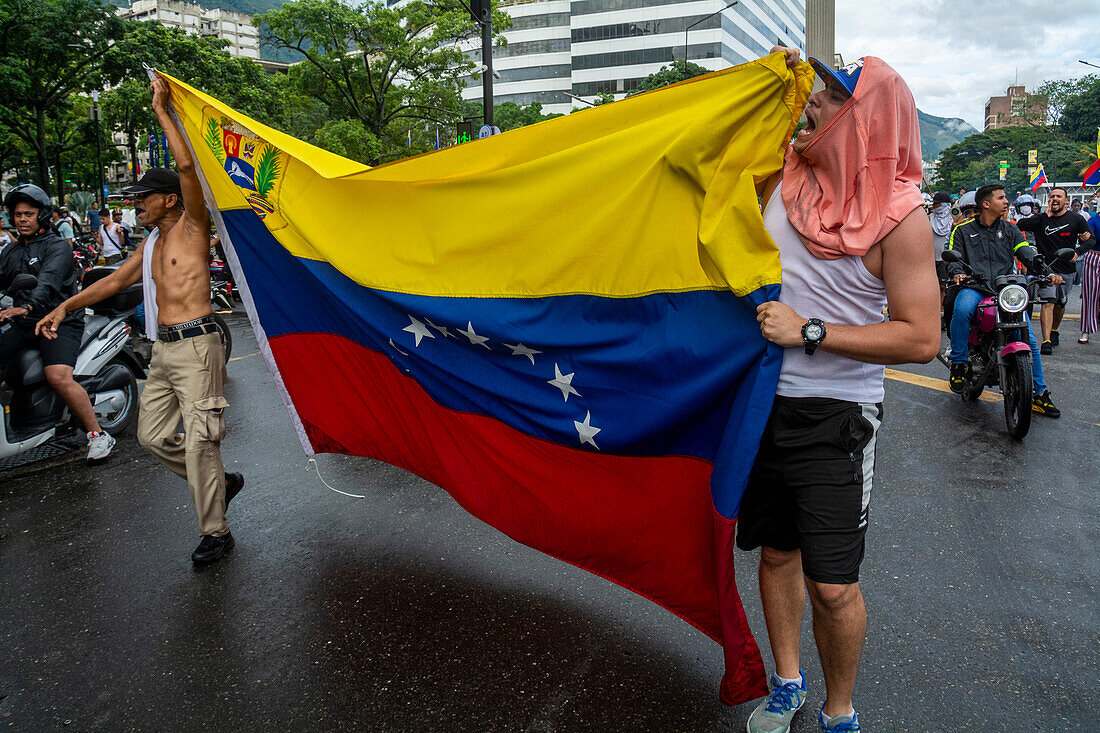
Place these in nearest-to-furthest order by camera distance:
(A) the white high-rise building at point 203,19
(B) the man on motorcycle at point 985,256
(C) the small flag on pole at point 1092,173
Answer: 1. (B) the man on motorcycle at point 985,256
2. (C) the small flag on pole at point 1092,173
3. (A) the white high-rise building at point 203,19

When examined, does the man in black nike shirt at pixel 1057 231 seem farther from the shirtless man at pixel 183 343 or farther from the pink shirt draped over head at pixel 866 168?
the shirtless man at pixel 183 343

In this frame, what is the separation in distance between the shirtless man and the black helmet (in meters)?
1.78

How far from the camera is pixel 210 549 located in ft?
12.3

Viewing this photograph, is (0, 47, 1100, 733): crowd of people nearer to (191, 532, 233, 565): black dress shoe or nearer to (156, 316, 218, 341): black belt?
(191, 532, 233, 565): black dress shoe

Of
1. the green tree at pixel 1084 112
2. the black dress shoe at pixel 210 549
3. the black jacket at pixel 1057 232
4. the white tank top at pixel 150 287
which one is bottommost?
the black dress shoe at pixel 210 549

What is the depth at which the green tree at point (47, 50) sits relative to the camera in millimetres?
24719

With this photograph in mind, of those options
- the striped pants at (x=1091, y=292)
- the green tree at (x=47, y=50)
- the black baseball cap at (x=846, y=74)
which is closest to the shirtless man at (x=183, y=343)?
the black baseball cap at (x=846, y=74)

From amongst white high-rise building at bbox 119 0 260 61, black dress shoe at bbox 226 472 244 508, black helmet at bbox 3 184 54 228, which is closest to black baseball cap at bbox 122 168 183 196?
black dress shoe at bbox 226 472 244 508

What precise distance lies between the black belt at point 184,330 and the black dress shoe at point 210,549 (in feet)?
3.48

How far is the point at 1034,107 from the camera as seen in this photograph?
254 ft

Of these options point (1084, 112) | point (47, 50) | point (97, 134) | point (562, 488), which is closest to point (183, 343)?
point (562, 488)

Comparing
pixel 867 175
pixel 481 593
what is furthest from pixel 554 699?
pixel 867 175

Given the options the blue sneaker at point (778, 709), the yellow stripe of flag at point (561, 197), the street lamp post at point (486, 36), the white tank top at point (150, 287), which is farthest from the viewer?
the street lamp post at point (486, 36)

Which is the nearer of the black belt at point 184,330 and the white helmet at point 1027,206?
the black belt at point 184,330
